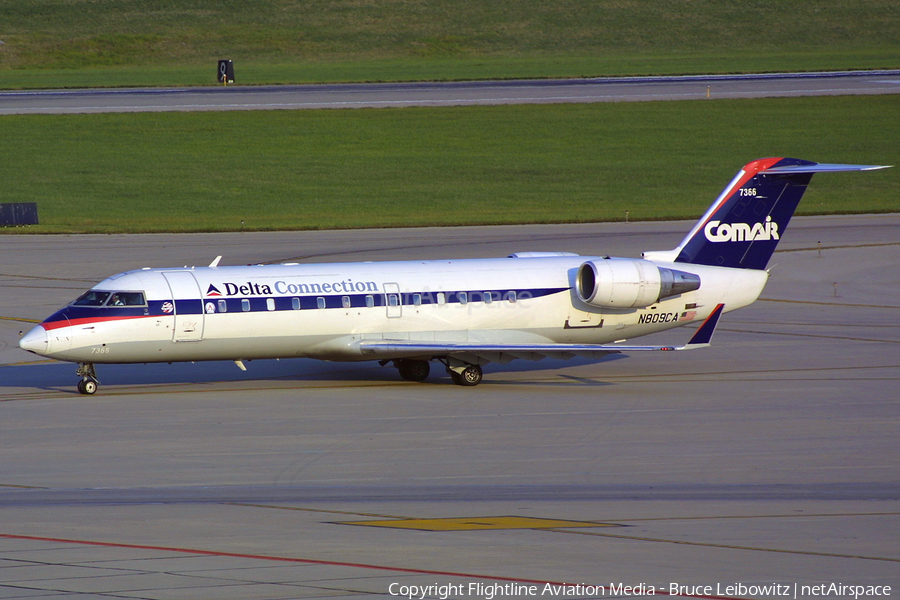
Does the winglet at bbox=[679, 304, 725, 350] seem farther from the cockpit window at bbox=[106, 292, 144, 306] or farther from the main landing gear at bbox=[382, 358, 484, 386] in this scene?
the cockpit window at bbox=[106, 292, 144, 306]

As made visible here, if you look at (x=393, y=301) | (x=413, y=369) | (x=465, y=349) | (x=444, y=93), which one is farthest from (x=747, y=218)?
(x=444, y=93)

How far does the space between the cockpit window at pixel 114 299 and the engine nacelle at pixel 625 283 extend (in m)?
10.2

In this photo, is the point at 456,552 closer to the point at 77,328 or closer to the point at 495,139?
the point at 77,328

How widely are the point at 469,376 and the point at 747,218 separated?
841 cm

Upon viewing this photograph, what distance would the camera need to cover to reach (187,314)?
81.8 ft

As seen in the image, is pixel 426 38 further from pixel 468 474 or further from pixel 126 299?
pixel 468 474

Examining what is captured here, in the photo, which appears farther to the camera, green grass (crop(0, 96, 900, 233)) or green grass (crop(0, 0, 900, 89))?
green grass (crop(0, 0, 900, 89))

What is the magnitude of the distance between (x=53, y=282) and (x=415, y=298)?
1837 centimetres

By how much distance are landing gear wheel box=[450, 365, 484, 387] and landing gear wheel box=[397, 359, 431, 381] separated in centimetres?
103

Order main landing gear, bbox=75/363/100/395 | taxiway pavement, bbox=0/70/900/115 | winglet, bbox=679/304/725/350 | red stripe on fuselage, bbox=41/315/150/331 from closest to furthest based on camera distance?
red stripe on fuselage, bbox=41/315/150/331 → winglet, bbox=679/304/725/350 → main landing gear, bbox=75/363/100/395 → taxiway pavement, bbox=0/70/900/115

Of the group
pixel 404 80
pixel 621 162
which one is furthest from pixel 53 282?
pixel 404 80

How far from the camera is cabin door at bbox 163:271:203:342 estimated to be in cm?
2492

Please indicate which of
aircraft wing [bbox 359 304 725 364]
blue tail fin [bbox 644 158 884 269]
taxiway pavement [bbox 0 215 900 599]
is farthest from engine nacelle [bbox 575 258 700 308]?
taxiway pavement [bbox 0 215 900 599]

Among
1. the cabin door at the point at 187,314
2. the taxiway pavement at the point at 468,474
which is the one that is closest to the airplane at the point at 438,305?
the cabin door at the point at 187,314
